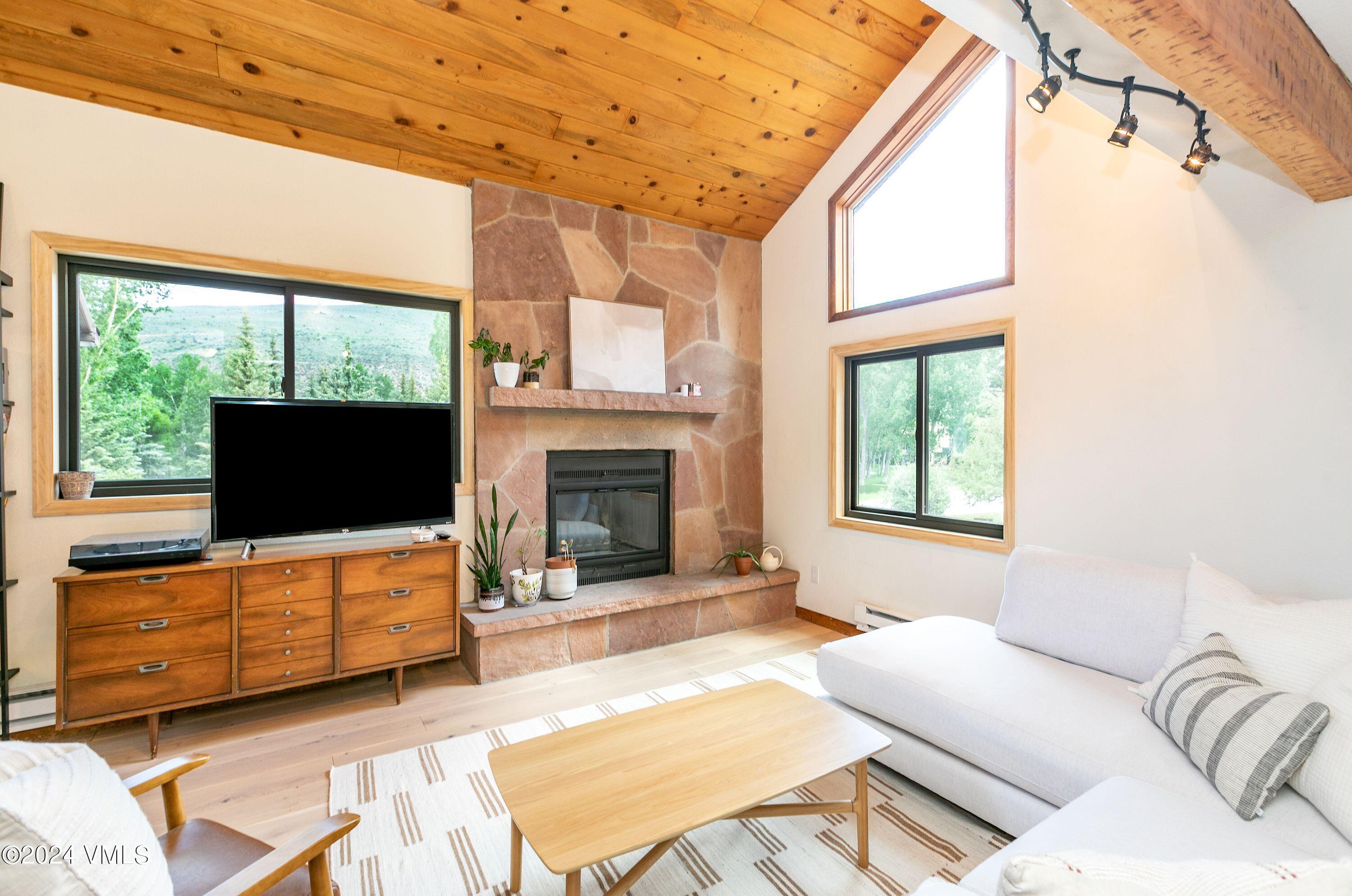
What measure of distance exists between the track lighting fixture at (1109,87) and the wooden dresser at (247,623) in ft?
9.91

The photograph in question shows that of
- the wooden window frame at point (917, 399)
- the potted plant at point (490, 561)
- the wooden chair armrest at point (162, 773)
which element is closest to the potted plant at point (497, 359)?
the potted plant at point (490, 561)

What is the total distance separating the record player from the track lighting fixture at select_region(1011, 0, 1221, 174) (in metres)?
3.45

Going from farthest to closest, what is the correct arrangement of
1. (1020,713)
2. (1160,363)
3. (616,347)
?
(616,347), (1160,363), (1020,713)

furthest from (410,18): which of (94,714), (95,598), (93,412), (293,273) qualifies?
(94,714)

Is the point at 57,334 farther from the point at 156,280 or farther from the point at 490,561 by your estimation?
the point at 490,561

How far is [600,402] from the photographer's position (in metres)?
3.88

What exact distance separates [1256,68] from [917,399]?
2417mm

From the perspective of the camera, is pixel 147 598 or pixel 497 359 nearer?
pixel 147 598

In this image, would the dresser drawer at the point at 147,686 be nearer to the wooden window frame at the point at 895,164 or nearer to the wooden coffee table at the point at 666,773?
the wooden coffee table at the point at 666,773

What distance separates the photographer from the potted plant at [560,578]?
12.1 feet

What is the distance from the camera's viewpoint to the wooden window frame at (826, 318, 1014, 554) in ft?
10.4

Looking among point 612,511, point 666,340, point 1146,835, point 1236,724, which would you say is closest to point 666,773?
point 1146,835

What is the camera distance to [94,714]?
238cm

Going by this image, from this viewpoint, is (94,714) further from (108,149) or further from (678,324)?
(678,324)
